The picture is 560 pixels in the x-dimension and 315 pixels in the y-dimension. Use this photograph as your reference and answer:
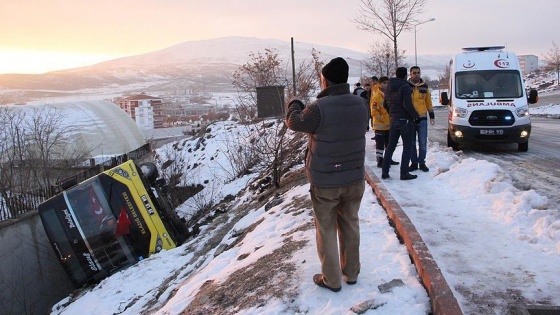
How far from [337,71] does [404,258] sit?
2.13m

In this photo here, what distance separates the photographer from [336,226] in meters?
4.04

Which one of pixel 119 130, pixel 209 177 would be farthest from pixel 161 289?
pixel 119 130

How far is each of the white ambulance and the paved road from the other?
448 millimetres

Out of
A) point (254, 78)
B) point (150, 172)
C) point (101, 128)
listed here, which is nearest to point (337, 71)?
point (150, 172)

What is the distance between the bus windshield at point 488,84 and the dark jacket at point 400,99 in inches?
204

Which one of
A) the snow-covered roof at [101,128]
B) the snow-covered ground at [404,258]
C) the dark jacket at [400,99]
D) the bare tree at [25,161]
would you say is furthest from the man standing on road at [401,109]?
the snow-covered roof at [101,128]

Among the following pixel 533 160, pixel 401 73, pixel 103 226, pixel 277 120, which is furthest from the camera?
pixel 277 120

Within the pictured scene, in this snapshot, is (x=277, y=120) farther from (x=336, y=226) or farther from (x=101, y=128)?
(x=101, y=128)

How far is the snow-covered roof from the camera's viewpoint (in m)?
39.9

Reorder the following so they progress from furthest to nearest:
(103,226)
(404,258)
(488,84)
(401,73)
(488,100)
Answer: (488,84) < (488,100) < (103,226) < (401,73) < (404,258)

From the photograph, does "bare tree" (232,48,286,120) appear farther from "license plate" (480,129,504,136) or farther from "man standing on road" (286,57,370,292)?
"man standing on road" (286,57,370,292)

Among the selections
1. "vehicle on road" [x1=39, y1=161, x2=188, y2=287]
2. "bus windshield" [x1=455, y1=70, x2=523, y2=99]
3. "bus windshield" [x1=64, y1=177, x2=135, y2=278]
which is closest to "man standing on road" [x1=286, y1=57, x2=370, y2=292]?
"vehicle on road" [x1=39, y1=161, x2=188, y2=287]

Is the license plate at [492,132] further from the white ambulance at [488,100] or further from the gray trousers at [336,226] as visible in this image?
the gray trousers at [336,226]

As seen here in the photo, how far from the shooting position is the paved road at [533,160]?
7.68m
